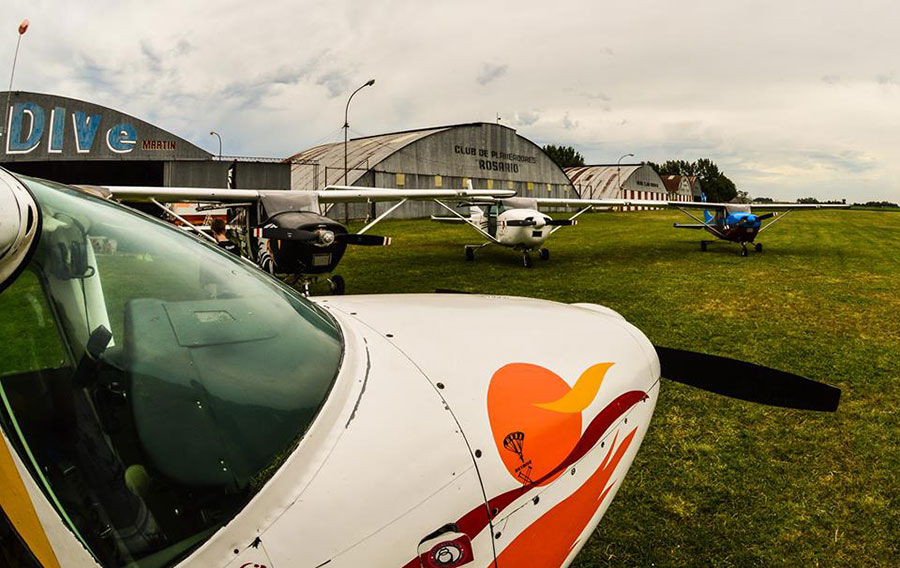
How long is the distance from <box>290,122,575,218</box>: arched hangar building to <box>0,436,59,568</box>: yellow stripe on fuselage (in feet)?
94.2

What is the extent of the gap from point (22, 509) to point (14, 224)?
0.46 metres

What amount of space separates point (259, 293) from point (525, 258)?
1199 centimetres

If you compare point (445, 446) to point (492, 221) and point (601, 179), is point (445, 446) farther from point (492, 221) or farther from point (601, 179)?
point (601, 179)

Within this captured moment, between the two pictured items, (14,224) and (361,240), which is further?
(361,240)

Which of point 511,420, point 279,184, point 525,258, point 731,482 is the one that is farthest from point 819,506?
point 279,184

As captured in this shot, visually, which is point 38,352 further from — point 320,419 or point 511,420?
point 511,420

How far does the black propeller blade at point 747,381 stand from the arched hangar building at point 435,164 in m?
27.8

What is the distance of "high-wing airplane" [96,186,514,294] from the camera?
8398mm

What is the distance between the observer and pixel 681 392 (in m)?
4.65

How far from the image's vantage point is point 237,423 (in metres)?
1.00

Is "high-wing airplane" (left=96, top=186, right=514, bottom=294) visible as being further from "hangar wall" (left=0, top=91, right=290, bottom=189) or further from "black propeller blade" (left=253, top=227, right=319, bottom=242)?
"hangar wall" (left=0, top=91, right=290, bottom=189)

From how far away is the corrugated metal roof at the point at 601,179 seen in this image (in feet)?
181

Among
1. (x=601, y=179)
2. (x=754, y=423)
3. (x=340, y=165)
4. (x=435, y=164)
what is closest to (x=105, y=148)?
(x=340, y=165)

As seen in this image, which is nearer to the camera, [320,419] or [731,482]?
[320,419]
